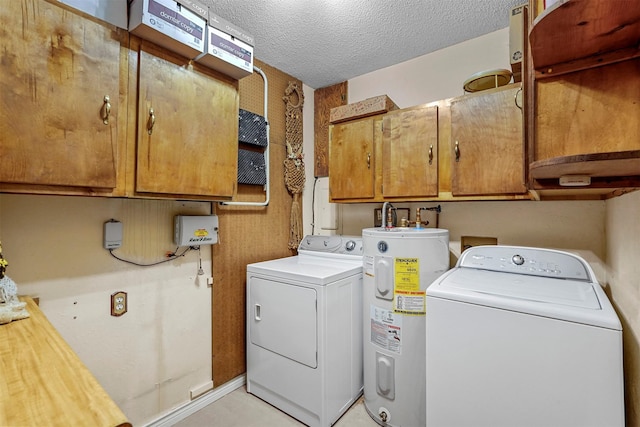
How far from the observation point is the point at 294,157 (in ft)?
8.95

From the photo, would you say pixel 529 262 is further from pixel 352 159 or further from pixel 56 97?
pixel 56 97

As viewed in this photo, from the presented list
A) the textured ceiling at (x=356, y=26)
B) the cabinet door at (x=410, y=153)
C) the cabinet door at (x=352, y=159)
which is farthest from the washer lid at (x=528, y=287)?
the textured ceiling at (x=356, y=26)

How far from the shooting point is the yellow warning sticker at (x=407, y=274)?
1756 mm

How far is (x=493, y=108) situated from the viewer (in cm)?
173

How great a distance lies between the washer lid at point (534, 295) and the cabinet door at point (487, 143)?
527 millimetres

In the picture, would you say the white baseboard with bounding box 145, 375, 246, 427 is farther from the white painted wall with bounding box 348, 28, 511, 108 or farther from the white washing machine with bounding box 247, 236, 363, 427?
the white painted wall with bounding box 348, 28, 511, 108

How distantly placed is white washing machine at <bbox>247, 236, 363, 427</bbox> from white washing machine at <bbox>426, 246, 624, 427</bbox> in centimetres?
71

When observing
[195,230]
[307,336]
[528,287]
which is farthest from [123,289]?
[528,287]

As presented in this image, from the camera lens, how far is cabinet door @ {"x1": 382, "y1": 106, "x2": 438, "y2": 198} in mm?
1967

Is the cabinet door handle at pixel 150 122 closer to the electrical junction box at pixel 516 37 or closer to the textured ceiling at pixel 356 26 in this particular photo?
the textured ceiling at pixel 356 26

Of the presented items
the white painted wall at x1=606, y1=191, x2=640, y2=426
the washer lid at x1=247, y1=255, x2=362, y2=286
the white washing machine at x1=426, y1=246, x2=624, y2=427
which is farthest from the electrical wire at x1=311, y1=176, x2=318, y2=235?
the white painted wall at x1=606, y1=191, x2=640, y2=426

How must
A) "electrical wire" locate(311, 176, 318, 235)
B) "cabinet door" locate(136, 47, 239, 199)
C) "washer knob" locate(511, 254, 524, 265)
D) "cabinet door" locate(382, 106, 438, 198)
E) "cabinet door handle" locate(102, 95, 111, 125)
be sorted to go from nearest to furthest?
"cabinet door handle" locate(102, 95, 111, 125)
"cabinet door" locate(136, 47, 239, 199)
"washer knob" locate(511, 254, 524, 265)
"cabinet door" locate(382, 106, 438, 198)
"electrical wire" locate(311, 176, 318, 235)

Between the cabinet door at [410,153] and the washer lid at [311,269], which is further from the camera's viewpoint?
the cabinet door at [410,153]

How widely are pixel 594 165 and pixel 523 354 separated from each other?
0.73 metres
